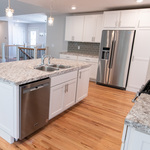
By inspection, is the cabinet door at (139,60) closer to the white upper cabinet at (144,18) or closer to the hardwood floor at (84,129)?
the white upper cabinet at (144,18)

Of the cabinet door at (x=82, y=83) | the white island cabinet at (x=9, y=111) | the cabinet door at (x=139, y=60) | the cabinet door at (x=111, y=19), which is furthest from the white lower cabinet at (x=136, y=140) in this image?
the cabinet door at (x=111, y=19)

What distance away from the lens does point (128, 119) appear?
83cm

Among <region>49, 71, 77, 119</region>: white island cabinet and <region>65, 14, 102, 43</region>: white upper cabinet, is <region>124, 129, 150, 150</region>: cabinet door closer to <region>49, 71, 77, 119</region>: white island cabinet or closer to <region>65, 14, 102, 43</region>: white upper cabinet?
<region>49, 71, 77, 119</region>: white island cabinet

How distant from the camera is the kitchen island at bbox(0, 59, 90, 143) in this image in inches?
65.5

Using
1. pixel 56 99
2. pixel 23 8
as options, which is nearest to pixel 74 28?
pixel 23 8

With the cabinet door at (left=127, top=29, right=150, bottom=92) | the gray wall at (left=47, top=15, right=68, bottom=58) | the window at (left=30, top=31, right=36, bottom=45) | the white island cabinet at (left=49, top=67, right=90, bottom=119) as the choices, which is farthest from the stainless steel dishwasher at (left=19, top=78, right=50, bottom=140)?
the window at (left=30, top=31, right=36, bottom=45)

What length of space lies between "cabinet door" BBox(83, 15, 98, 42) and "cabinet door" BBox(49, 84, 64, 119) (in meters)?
3.06

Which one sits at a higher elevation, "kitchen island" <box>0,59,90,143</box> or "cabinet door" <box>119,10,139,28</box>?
"cabinet door" <box>119,10,139,28</box>

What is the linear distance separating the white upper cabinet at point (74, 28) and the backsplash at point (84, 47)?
358 mm

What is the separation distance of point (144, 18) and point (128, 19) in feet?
1.37

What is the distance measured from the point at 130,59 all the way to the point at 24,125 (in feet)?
11.3

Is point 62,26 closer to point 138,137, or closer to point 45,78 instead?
point 45,78

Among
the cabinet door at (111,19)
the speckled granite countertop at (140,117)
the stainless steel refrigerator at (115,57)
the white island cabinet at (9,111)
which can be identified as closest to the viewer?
the speckled granite countertop at (140,117)

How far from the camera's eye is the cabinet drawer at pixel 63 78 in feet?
7.12
